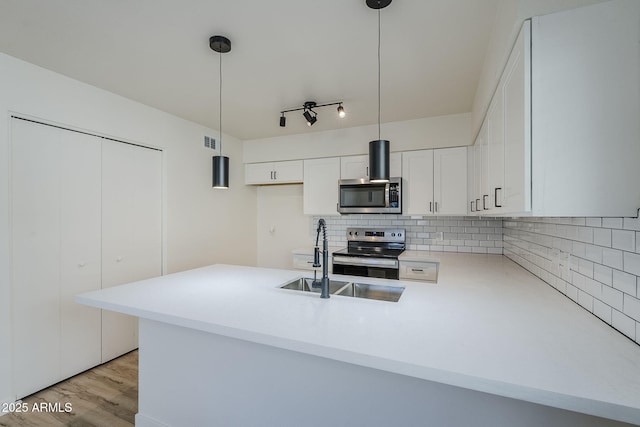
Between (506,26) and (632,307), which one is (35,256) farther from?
(632,307)

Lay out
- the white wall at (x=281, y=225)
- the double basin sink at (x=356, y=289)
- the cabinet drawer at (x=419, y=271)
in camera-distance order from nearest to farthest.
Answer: the double basin sink at (x=356, y=289) → the cabinet drawer at (x=419, y=271) → the white wall at (x=281, y=225)

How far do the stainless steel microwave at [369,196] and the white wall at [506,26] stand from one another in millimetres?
1430

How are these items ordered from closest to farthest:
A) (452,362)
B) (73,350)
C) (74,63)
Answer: (452,362) → (74,63) → (73,350)

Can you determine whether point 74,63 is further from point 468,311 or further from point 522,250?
point 522,250

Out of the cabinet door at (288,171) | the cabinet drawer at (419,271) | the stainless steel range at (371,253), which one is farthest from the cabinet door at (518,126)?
the cabinet door at (288,171)

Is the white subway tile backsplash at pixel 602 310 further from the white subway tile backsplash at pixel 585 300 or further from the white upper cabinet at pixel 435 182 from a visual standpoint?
the white upper cabinet at pixel 435 182

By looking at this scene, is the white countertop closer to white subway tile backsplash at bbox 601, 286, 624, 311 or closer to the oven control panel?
white subway tile backsplash at bbox 601, 286, 624, 311

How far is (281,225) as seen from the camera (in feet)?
15.1

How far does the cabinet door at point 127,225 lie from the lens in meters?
2.73

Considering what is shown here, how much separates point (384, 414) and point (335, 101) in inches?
100

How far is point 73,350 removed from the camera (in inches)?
98.0

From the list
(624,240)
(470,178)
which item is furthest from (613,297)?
A: (470,178)

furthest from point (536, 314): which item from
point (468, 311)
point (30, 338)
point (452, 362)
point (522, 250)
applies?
point (30, 338)

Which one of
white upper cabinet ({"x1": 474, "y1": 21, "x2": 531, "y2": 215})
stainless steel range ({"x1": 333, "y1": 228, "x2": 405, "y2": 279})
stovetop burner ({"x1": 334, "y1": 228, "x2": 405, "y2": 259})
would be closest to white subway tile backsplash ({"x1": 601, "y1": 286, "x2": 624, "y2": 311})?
white upper cabinet ({"x1": 474, "y1": 21, "x2": 531, "y2": 215})
